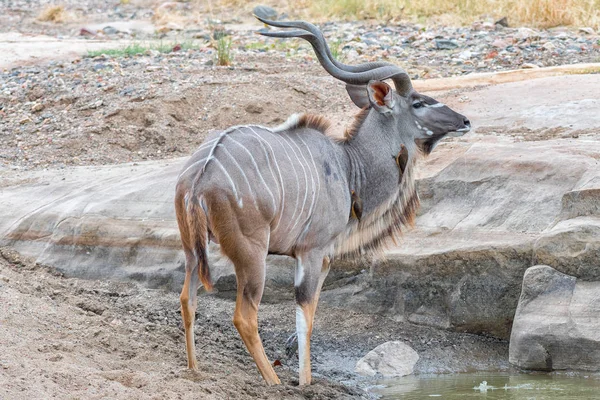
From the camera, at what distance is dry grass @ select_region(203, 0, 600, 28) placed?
38.9 feet

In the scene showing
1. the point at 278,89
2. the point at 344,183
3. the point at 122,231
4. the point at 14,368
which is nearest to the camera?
the point at 14,368

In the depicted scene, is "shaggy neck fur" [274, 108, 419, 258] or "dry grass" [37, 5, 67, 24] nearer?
"shaggy neck fur" [274, 108, 419, 258]

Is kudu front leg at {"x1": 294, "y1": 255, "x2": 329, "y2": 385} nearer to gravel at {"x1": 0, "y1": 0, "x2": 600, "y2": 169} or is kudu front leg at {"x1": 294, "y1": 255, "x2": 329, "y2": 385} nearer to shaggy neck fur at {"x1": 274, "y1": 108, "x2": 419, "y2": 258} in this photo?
shaggy neck fur at {"x1": 274, "y1": 108, "x2": 419, "y2": 258}

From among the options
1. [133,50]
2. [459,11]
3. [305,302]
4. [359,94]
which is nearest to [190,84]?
[133,50]

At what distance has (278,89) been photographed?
8.60 m

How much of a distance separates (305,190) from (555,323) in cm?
137

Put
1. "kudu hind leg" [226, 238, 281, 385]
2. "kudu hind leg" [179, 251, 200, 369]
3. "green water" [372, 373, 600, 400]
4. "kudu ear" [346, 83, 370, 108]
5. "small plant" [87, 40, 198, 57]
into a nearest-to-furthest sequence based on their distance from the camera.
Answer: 1. "kudu hind leg" [226, 238, 281, 385]
2. "kudu hind leg" [179, 251, 200, 369]
3. "green water" [372, 373, 600, 400]
4. "kudu ear" [346, 83, 370, 108]
5. "small plant" [87, 40, 198, 57]

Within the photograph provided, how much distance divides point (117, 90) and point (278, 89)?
1500 millimetres

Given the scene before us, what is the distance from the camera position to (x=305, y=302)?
4633 millimetres

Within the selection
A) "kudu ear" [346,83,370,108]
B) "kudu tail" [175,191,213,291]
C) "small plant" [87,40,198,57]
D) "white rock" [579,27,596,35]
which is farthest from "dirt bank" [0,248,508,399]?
"white rock" [579,27,596,35]

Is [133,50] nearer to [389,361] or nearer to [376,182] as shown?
[376,182]

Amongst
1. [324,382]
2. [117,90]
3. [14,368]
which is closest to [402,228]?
[324,382]

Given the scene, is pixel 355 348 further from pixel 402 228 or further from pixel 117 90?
pixel 117 90

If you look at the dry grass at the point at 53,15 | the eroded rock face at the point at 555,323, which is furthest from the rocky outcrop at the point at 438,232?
the dry grass at the point at 53,15
